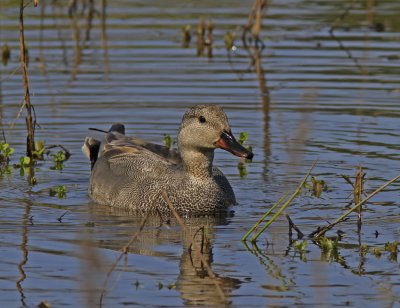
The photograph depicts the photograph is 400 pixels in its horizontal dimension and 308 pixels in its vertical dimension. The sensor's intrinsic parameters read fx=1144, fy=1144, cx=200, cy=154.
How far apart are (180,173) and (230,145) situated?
78cm

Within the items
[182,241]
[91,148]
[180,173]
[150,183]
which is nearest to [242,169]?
[180,173]

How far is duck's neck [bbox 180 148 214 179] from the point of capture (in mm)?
10250

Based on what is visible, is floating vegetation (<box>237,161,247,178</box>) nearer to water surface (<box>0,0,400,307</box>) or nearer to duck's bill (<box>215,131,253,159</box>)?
water surface (<box>0,0,400,307</box>)

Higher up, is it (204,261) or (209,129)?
(209,129)

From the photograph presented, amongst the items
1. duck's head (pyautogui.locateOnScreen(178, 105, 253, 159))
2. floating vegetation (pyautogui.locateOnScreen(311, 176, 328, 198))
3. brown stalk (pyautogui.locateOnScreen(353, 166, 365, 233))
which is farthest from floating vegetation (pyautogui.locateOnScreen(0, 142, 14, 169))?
brown stalk (pyautogui.locateOnScreen(353, 166, 365, 233))

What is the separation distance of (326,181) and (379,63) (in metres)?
5.81

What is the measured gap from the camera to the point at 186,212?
33.2ft

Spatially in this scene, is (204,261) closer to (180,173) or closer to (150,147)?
(180,173)

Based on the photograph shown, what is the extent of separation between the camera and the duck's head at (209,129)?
32.4ft

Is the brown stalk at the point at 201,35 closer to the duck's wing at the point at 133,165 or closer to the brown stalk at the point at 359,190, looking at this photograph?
the duck's wing at the point at 133,165

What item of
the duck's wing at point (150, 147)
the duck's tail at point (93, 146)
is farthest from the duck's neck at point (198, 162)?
the duck's tail at point (93, 146)

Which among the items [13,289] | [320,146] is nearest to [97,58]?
[320,146]

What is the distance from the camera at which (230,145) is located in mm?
9812

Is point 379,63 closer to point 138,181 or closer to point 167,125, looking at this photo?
point 167,125
